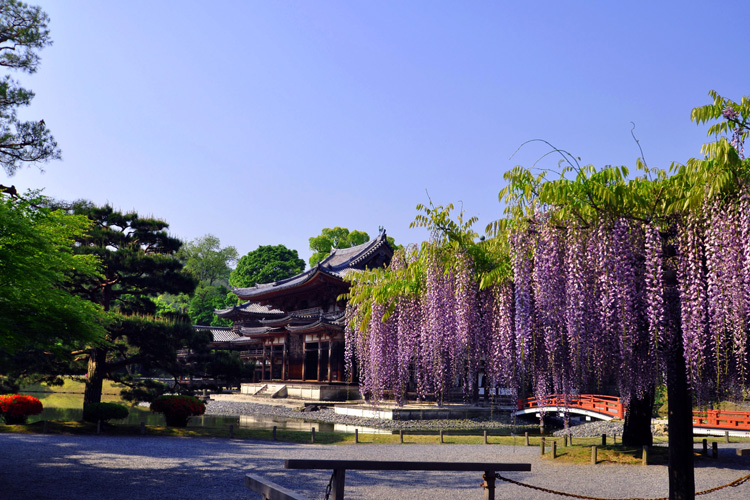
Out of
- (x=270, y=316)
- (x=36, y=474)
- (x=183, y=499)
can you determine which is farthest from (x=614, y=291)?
(x=270, y=316)

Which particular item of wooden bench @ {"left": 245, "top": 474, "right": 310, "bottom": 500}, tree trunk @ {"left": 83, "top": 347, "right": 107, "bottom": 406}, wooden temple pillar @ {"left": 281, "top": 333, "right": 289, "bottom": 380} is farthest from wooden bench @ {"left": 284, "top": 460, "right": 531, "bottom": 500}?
wooden temple pillar @ {"left": 281, "top": 333, "right": 289, "bottom": 380}

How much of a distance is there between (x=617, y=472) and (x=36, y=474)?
11654 mm

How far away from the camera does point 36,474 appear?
11422mm

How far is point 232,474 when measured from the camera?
12242 mm

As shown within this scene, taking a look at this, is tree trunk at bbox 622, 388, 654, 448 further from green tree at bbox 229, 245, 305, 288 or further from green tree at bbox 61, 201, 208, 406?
green tree at bbox 229, 245, 305, 288

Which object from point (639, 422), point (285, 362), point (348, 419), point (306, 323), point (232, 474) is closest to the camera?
point (232, 474)

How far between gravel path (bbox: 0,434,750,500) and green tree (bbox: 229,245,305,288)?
5334cm

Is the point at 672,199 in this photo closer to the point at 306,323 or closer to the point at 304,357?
the point at 306,323

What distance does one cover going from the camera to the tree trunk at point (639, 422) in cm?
1505

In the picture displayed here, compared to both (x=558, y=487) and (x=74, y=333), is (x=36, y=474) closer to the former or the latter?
(x=74, y=333)

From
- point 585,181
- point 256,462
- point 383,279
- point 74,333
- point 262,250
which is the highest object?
point 262,250

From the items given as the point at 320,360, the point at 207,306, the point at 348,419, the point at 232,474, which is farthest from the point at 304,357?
the point at 207,306

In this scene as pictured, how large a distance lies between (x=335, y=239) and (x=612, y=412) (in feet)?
174

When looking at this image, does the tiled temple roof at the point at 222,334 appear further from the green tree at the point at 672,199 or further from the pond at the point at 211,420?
the green tree at the point at 672,199
